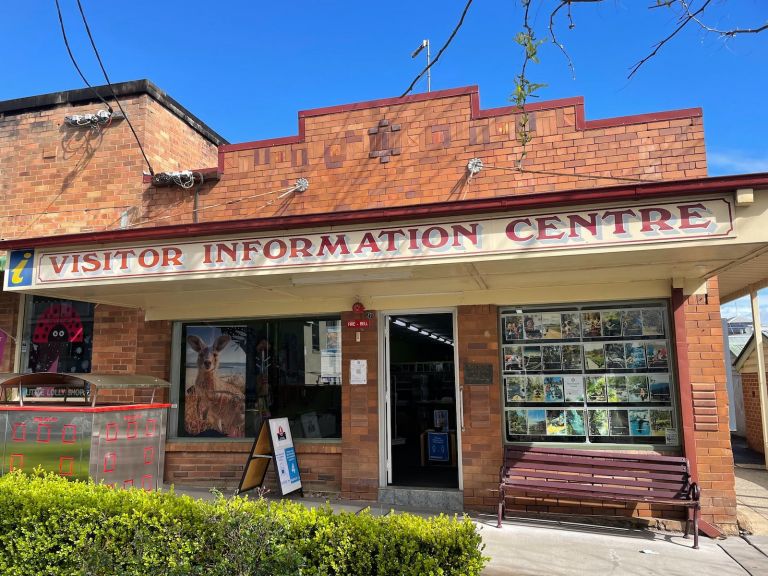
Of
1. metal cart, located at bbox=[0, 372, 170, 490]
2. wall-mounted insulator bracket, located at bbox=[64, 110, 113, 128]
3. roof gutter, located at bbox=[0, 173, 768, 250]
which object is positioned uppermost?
wall-mounted insulator bracket, located at bbox=[64, 110, 113, 128]

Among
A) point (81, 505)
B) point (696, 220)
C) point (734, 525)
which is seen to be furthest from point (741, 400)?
point (81, 505)

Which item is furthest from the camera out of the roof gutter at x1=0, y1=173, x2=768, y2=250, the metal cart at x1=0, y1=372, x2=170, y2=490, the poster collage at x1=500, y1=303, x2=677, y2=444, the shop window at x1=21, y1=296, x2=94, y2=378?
the shop window at x1=21, y1=296, x2=94, y2=378

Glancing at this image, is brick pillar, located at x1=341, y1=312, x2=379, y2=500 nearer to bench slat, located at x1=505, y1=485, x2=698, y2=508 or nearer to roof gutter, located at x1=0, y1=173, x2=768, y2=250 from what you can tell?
bench slat, located at x1=505, y1=485, x2=698, y2=508

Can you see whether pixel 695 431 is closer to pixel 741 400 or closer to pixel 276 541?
pixel 276 541

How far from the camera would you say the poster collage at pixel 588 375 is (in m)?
7.06

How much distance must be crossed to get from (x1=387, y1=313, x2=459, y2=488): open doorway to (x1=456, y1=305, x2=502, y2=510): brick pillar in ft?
4.33

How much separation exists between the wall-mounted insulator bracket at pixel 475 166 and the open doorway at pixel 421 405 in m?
2.25

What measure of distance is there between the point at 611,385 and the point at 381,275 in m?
3.12

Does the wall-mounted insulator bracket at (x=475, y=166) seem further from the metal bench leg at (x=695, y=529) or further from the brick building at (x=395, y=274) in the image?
the metal bench leg at (x=695, y=529)

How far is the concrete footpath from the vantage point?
534 cm

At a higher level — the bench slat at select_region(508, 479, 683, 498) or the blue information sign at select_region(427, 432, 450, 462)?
the blue information sign at select_region(427, 432, 450, 462)

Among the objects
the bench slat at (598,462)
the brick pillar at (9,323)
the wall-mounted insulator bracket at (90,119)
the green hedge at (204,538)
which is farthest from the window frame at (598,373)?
the brick pillar at (9,323)

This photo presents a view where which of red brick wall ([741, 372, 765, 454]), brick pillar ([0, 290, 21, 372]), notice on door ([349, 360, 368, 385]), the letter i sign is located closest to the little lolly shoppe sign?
the letter i sign

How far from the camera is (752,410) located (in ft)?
39.9
